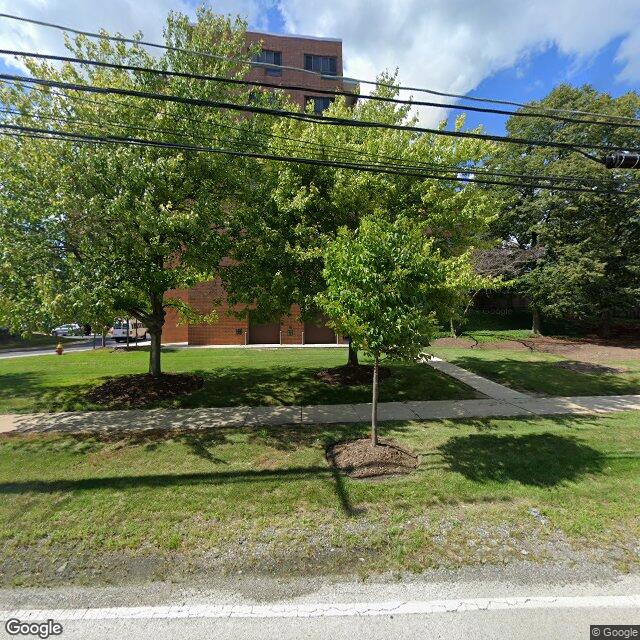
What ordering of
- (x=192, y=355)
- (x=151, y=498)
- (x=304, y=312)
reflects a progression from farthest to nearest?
(x=192, y=355) < (x=304, y=312) < (x=151, y=498)

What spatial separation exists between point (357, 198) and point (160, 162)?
14.2 ft

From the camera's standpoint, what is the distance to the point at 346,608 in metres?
3.23

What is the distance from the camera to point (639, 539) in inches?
162

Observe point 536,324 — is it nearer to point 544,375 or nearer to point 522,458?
point 544,375

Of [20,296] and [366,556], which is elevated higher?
[20,296]

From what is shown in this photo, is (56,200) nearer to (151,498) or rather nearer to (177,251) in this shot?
(177,251)

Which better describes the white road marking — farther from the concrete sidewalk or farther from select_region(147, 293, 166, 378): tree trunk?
select_region(147, 293, 166, 378): tree trunk

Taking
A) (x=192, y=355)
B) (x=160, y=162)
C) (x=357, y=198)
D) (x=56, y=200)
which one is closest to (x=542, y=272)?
(x=357, y=198)

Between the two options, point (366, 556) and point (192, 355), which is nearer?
point (366, 556)

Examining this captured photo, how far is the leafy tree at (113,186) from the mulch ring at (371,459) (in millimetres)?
4828

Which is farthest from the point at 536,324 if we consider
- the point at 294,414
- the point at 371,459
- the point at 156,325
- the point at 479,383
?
the point at 156,325

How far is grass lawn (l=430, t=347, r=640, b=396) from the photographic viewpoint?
10.6 metres

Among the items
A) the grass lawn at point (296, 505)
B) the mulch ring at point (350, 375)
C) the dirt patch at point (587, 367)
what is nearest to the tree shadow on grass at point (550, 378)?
the dirt patch at point (587, 367)

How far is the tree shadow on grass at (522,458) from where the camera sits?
5.52 meters
